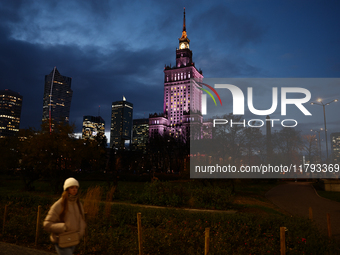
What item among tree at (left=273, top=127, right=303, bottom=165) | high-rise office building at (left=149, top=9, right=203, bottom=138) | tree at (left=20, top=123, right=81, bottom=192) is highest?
high-rise office building at (left=149, top=9, right=203, bottom=138)

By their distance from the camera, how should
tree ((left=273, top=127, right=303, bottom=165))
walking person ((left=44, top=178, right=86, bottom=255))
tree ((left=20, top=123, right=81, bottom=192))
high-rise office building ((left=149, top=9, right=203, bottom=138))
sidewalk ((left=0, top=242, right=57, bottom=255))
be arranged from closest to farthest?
walking person ((left=44, top=178, right=86, bottom=255)), sidewalk ((left=0, top=242, right=57, bottom=255)), tree ((left=20, top=123, right=81, bottom=192)), tree ((left=273, top=127, right=303, bottom=165)), high-rise office building ((left=149, top=9, right=203, bottom=138))

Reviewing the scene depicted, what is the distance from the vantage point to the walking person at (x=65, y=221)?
4.46m

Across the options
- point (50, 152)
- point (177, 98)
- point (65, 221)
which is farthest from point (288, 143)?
point (177, 98)

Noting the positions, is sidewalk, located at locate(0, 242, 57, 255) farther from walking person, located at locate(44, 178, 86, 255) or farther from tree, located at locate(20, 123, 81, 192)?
tree, located at locate(20, 123, 81, 192)

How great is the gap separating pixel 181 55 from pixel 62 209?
18160cm

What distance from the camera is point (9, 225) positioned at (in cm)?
940

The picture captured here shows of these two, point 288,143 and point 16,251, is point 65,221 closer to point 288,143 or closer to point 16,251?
point 16,251

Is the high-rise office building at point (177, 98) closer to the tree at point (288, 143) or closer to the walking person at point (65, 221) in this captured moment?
the tree at point (288, 143)

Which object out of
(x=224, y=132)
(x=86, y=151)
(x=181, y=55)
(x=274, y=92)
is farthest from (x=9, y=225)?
(x=181, y=55)

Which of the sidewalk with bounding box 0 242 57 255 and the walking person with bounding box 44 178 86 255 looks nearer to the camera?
the walking person with bounding box 44 178 86 255

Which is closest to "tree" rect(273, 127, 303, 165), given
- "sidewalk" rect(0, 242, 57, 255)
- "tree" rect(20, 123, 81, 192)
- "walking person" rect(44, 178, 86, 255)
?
"tree" rect(20, 123, 81, 192)

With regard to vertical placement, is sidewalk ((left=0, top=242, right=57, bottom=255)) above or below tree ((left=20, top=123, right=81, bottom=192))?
below

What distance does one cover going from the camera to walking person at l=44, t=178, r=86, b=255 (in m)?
4.46

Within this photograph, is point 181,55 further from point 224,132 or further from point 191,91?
point 224,132
